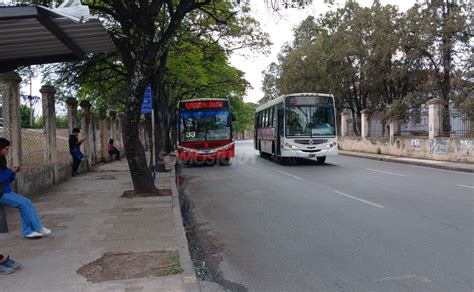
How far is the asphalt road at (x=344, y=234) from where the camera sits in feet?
16.6

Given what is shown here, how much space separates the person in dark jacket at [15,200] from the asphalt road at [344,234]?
2.79 meters

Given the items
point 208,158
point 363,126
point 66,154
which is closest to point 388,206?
point 66,154

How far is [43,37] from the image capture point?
22.2ft

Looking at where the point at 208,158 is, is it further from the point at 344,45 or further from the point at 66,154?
the point at 344,45

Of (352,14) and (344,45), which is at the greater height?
(352,14)

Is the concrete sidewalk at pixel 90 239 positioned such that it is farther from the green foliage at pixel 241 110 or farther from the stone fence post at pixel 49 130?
the green foliage at pixel 241 110

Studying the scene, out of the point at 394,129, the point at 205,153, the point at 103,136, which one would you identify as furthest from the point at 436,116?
the point at 103,136

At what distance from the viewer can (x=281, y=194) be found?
36.9 feet

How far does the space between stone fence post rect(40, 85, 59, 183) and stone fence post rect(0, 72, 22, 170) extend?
2820 mm

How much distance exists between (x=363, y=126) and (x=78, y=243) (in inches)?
1061

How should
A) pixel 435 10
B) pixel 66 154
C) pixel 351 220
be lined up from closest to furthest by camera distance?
pixel 351 220 < pixel 66 154 < pixel 435 10

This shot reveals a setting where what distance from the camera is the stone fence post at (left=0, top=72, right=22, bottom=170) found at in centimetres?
987

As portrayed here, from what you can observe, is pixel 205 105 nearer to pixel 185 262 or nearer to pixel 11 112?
pixel 11 112

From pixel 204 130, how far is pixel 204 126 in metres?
0.19
